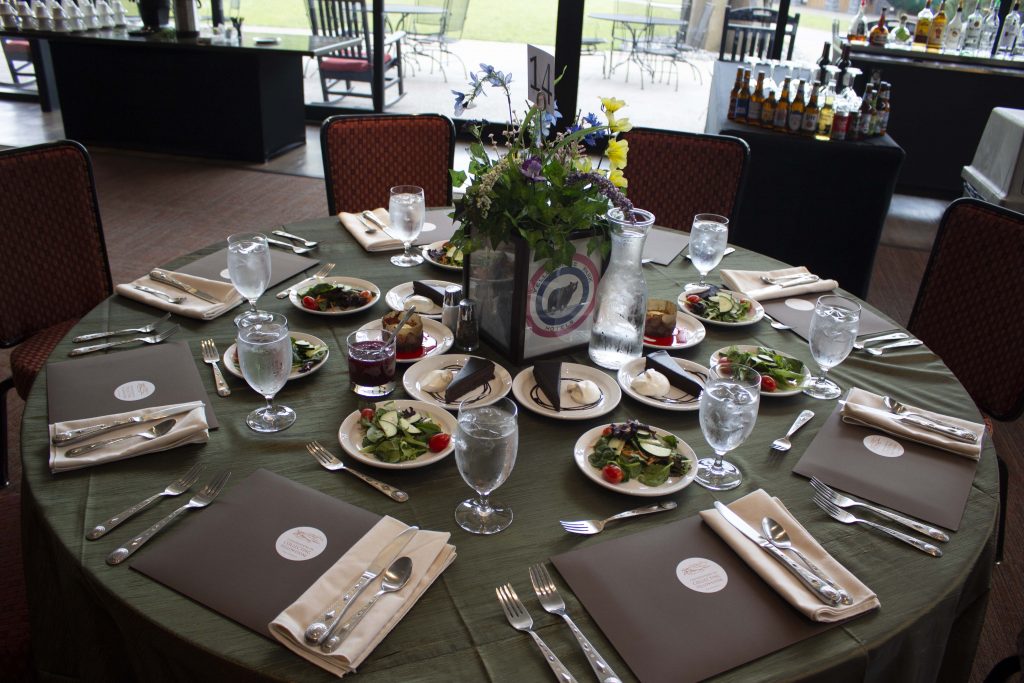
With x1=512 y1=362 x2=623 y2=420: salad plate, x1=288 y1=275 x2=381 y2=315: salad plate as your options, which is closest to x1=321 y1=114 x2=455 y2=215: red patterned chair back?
x1=288 y1=275 x2=381 y2=315: salad plate

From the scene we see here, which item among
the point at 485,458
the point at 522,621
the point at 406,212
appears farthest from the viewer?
the point at 406,212

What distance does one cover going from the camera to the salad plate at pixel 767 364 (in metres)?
1.51

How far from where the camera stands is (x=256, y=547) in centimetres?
108

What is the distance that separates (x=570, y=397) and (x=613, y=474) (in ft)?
0.85

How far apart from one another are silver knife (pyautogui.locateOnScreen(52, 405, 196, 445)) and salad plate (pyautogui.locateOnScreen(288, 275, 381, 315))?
1.44 feet

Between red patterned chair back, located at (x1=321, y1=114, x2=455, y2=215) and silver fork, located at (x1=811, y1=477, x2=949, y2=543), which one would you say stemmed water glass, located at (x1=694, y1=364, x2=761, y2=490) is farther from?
red patterned chair back, located at (x1=321, y1=114, x2=455, y2=215)

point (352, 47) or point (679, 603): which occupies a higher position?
point (352, 47)

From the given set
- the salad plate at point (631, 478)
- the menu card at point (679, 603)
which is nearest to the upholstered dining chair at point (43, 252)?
the salad plate at point (631, 478)

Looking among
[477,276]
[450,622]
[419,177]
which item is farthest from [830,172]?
[450,622]

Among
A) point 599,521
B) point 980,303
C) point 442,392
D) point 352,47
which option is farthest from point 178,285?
point 352,47

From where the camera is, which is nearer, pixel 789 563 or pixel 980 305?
pixel 789 563

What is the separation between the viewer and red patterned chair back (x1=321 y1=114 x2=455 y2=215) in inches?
104

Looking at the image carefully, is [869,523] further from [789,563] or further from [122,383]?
[122,383]

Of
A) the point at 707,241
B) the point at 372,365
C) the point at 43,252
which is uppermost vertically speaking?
the point at 707,241
